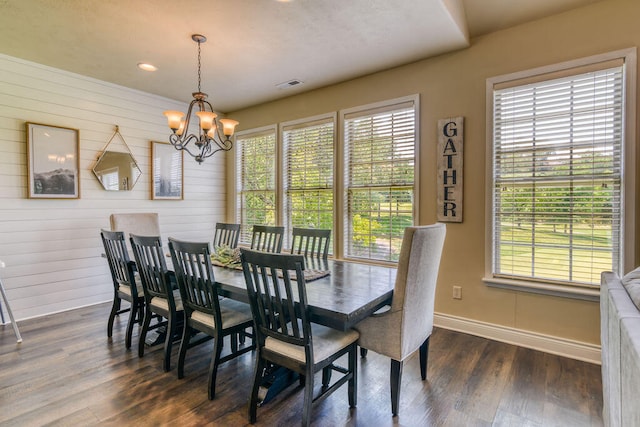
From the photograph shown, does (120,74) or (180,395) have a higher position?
(120,74)

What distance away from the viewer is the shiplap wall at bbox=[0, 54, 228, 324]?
3.38 meters

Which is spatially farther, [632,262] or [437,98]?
[437,98]

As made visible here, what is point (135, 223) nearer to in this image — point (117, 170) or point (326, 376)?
point (117, 170)

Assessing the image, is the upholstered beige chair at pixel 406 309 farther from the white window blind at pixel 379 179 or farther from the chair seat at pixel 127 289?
the chair seat at pixel 127 289

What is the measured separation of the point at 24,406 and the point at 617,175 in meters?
4.46

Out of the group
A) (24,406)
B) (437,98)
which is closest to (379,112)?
(437,98)

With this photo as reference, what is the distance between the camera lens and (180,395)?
214 centimetres

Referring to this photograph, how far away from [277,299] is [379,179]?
7.84 feet

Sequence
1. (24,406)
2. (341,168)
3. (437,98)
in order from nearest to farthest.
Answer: (24,406) < (437,98) < (341,168)

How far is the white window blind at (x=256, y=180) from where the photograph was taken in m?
4.85

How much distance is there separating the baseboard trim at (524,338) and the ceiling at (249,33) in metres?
2.69

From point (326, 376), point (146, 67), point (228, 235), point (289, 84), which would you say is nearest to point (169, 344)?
point (326, 376)

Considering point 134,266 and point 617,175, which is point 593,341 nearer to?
point 617,175

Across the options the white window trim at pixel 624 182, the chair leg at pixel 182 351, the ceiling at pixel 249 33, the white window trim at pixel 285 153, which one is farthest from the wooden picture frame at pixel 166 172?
the white window trim at pixel 624 182
